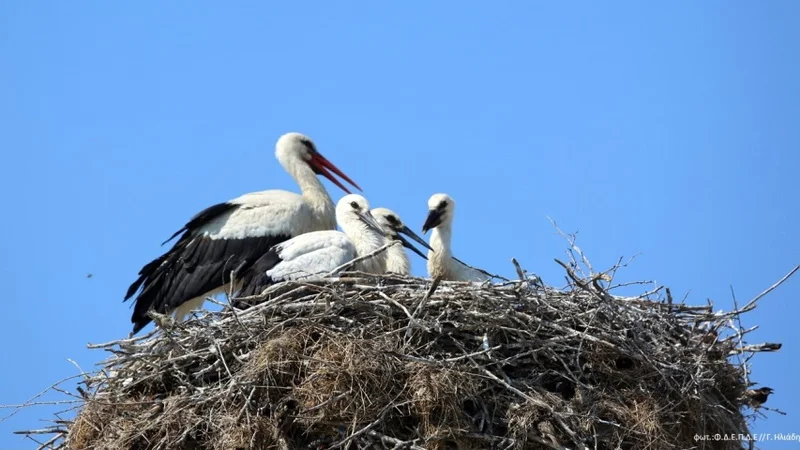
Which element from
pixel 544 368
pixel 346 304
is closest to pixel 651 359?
pixel 544 368

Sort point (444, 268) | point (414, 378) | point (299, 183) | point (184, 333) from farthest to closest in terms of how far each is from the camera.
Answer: point (299, 183)
point (444, 268)
point (184, 333)
point (414, 378)

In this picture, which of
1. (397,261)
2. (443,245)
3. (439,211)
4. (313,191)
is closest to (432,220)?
(439,211)

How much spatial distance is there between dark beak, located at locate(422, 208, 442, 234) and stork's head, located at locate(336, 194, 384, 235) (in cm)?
52

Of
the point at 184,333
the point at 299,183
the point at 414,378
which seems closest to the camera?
the point at 414,378

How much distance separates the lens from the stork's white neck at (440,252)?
351 inches

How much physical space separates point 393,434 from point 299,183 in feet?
12.2

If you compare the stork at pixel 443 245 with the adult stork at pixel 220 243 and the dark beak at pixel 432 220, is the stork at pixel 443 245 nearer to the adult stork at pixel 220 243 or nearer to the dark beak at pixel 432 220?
the dark beak at pixel 432 220

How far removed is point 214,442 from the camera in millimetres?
6551

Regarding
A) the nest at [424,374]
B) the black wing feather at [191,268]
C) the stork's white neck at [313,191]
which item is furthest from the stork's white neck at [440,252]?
the nest at [424,374]

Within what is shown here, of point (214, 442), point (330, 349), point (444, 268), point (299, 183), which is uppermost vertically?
point (299, 183)

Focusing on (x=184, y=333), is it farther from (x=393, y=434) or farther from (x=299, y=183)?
(x=299, y=183)

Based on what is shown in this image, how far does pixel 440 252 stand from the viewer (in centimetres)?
904

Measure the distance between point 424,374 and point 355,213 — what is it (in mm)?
2348

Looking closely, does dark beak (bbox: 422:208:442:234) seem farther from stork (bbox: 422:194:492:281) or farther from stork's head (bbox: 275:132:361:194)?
stork's head (bbox: 275:132:361:194)
